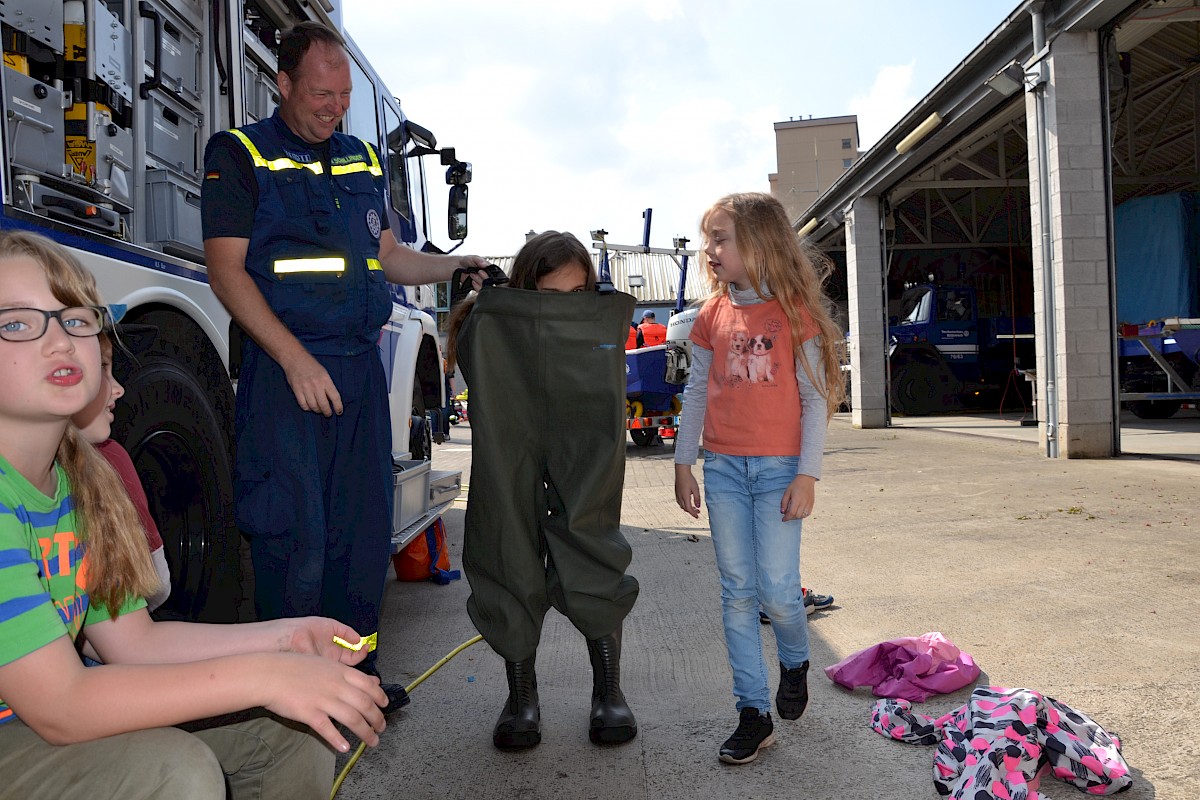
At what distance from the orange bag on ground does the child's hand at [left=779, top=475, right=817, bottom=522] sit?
302 centimetres

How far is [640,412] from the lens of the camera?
43.3 ft

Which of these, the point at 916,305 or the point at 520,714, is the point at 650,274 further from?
the point at 520,714

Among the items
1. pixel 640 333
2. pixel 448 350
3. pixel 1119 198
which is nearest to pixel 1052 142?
pixel 640 333

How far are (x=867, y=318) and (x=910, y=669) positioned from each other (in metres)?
15.2

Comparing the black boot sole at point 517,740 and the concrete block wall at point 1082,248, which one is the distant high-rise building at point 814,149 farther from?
the black boot sole at point 517,740

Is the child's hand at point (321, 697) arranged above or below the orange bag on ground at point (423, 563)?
above

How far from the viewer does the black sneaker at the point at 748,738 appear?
2.69 metres

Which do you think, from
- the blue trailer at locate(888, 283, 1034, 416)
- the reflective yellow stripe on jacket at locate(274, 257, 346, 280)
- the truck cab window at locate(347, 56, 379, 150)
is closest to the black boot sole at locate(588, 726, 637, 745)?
the reflective yellow stripe on jacket at locate(274, 257, 346, 280)

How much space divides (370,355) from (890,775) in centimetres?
200

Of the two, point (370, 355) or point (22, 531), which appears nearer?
point (22, 531)

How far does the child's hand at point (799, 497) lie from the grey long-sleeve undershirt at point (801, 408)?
0.10ft

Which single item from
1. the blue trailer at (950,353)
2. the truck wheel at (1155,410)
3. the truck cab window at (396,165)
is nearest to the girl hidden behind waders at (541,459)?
the truck cab window at (396,165)

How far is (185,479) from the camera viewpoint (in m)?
3.10

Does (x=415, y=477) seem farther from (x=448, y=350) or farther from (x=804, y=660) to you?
(x=804, y=660)
